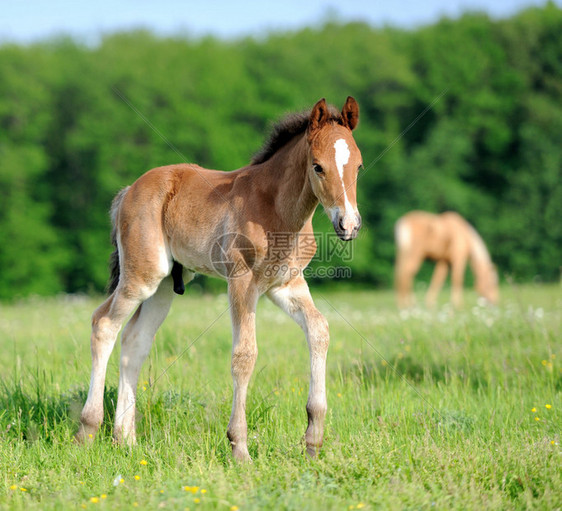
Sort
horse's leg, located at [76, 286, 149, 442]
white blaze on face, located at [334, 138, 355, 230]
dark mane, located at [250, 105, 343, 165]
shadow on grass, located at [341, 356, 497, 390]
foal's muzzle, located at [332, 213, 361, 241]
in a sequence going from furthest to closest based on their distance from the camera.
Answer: shadow on grass, located at [341, 356, 497, 390] → horse's leg, located at [76, 286, 149, 442] → dark mane, located at [250, 105, 343, 165] → white blaze on face, located at [334, 138, 355, 230] → foal's muzzle, located at [332, 213, 361, 241]

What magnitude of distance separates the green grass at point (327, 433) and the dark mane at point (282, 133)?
1.89m

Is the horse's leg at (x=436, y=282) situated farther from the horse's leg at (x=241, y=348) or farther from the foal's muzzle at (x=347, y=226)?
the foal's muzzle at (x=347, y=226)

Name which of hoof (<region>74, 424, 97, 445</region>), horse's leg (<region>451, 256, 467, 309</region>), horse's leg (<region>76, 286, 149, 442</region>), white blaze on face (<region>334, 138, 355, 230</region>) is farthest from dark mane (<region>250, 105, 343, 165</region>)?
horse's leg (<region>451, 256, 467, 309</region>)

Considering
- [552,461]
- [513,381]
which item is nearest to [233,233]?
[552,461]

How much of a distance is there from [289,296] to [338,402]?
4.21 feet

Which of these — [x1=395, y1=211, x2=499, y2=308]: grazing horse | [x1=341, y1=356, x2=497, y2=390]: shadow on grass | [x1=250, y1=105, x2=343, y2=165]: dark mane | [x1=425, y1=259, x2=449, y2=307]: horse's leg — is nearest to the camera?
[x1=250, y1=105, x2=343, y2=165]: dark mane

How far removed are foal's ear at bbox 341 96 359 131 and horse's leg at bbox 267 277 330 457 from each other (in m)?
1.14

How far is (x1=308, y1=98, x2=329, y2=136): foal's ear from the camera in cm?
396

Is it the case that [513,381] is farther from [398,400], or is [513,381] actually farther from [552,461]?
[552,461]

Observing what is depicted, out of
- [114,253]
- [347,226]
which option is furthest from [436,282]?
[347,226]

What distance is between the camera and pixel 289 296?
170 inches

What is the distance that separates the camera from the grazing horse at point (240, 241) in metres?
3.97

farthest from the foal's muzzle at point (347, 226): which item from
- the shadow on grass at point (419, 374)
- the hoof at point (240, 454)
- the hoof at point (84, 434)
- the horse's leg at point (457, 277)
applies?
the horse's leg at point (457, 277)

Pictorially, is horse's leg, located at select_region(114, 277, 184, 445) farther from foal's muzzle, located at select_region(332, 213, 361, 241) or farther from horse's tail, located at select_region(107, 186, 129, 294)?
foal's muzzle, located at select_region(332, 213, 361, 241)
